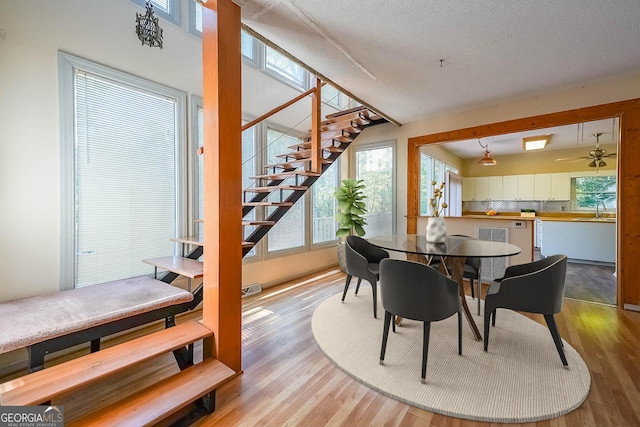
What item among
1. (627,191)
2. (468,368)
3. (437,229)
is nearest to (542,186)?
(627,191)

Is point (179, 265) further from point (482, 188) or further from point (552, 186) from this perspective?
point (552, 186)

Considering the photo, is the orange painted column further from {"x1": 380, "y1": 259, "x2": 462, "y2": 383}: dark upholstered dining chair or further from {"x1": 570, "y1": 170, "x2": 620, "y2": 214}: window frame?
{"x1": 570, "y1": 170, "x2": 620, "y2": 214}: window frame

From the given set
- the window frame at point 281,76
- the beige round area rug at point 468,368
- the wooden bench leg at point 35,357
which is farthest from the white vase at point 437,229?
the wooden bench leg at point 35,357

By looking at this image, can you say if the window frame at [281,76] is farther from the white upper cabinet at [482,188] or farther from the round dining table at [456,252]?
the white upper cabinet at [482,188]

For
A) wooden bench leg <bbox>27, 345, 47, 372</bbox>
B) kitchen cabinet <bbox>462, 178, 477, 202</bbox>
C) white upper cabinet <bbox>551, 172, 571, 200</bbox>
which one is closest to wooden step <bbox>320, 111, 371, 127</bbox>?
wooden bench leg <bbox>27, 345, 47, 372</bbox>

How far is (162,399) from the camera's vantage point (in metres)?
1.44

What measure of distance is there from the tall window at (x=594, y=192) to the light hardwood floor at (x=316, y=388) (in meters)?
4.78

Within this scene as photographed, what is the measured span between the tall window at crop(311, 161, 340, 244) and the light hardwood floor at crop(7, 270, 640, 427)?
93.1 inches

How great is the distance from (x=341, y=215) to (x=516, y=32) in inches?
120

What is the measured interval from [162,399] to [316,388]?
913 mm

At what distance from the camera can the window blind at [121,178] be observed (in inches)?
93.4

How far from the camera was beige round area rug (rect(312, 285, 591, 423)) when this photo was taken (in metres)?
1.61

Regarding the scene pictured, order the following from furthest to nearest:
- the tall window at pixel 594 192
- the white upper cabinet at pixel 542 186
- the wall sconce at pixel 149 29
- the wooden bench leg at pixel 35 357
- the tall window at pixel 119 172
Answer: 1. the white upper cabinet at pixel 542 186
2. the tall window at pixel 594 192
3. the tall window at pixel 119 172
4. the wall sconce at pixel 149 29
5. the wooden bench leg at pixel 35 357

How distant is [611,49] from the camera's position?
2.55m
